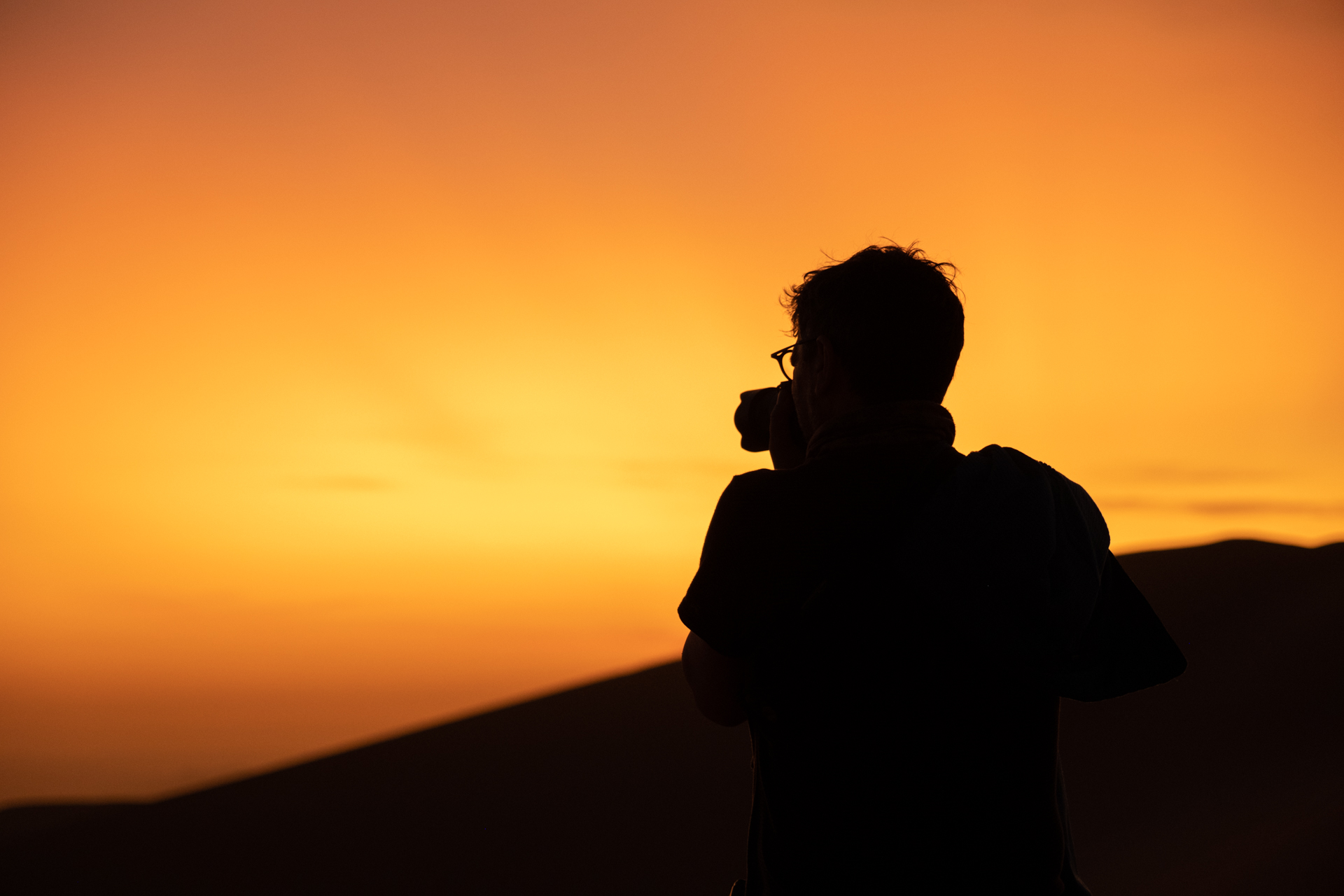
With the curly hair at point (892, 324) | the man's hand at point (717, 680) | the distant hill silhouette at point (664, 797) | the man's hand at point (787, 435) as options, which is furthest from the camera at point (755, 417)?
the distant hill silhouette at point (664, 797)

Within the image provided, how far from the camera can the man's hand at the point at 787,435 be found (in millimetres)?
1603

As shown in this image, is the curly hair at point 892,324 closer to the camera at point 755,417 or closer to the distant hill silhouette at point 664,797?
the camera at point 755,417

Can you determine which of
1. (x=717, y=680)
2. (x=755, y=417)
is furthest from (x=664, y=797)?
(x=717, y=680)

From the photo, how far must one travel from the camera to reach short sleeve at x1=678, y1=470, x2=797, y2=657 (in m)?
1.23

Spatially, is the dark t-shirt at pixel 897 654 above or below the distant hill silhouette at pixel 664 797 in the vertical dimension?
above

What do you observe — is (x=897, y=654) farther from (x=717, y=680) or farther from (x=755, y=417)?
(x=755, y=417)

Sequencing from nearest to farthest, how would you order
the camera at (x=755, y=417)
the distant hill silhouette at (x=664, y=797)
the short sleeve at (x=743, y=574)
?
the short sleeve at (x=743, y=574), the camera at (x=755, y=417), the distant hill silhouette at (x=664, y=797)

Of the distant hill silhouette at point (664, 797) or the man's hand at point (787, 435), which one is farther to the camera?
the distant hill silhouette at point (664, 797)

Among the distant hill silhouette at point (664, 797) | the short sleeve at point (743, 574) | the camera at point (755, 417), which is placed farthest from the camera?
the distant hill silhouette at point (664, 797)

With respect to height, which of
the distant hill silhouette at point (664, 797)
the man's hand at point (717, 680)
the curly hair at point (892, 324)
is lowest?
the distant hill silhouette at point (664, 797)

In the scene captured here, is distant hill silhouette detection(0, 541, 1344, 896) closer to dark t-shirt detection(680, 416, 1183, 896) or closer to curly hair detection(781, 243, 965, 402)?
dark t-shirt detection(680, 416, 1183, 896)

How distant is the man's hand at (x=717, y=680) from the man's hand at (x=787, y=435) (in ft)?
1.30

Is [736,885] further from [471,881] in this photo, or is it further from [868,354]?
[471,881]

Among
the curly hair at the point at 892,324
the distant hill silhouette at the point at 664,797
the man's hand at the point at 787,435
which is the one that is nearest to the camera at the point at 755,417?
the man's hand at the point at 787,435
